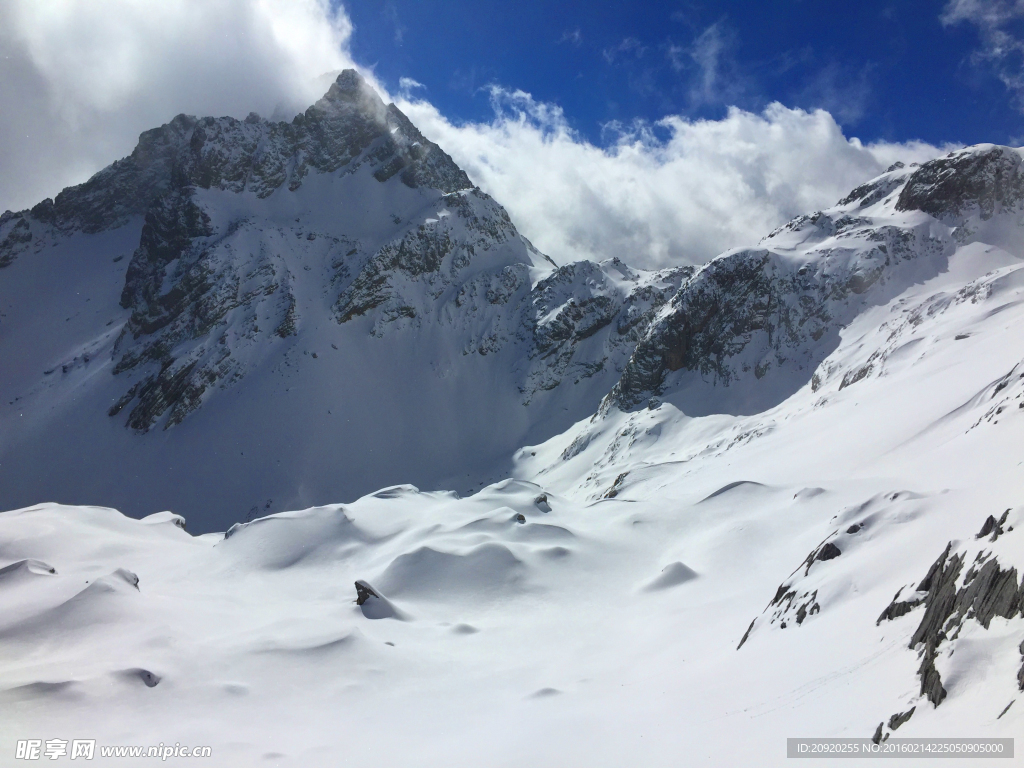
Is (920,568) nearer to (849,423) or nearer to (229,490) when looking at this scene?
(849,423)

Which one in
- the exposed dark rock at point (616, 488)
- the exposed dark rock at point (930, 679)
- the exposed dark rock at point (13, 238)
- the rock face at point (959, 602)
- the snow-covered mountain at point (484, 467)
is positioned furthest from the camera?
the exposed dark rock at point (13, 238)

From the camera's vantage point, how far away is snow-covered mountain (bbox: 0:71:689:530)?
9325 cm

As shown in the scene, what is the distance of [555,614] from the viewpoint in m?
28.8

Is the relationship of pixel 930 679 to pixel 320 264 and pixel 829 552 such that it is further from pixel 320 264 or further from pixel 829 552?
pixel 320 264

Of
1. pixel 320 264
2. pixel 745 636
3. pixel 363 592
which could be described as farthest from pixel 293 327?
pixel 745 636

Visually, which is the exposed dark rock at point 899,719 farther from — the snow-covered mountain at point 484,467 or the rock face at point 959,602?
the snow-covered mountain at point 484,467

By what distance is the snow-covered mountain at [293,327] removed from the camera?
93250mm

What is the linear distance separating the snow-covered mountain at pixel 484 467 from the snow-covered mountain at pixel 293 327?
0.59 metres

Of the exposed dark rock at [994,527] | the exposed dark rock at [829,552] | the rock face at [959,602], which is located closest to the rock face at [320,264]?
the exposed dark rock at [829,552]

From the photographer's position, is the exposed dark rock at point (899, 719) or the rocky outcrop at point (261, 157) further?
the rocky outcrop at point (261, 157)

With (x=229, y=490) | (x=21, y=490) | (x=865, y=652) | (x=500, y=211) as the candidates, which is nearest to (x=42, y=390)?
(x=21, y=490)

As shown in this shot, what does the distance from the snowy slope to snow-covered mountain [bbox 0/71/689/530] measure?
45692mm

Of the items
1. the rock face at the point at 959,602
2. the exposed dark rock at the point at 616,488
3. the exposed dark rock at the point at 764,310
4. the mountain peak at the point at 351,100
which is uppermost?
the mountain peak at the point at 351,100

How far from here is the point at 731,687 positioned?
14.8 metres
